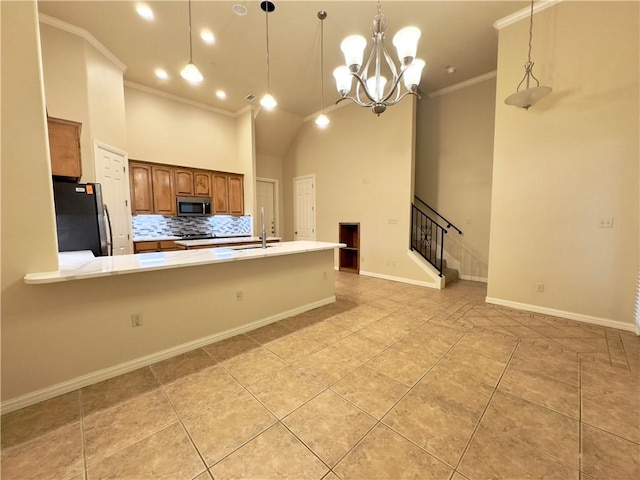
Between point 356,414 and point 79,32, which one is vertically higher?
point 79,32

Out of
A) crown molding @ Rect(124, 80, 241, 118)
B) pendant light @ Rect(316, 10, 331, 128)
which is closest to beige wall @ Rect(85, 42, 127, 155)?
crown molding @ Rect(124, 80, 241, 118)

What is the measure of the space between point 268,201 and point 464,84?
5357 millimetres

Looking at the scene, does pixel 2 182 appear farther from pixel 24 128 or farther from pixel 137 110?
pixel 137 110

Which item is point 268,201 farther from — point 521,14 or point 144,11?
point 521,14

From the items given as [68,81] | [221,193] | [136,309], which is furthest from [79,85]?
[136,309]

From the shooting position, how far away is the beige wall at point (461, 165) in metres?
4.75

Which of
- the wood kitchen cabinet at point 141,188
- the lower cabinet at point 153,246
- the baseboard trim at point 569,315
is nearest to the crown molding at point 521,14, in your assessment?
the baseboard trim at point 569,315

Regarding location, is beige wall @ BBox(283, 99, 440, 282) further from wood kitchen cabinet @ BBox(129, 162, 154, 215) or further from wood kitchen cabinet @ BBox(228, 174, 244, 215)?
wood kitchen cabinet @ BBox(129, 162, 154, 215)

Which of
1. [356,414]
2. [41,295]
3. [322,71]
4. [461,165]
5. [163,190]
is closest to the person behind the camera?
[356,414]

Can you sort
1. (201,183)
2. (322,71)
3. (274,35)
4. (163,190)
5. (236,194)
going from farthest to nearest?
(236,194)
(201,183)
(163,190)
(322,71)
(274,35)

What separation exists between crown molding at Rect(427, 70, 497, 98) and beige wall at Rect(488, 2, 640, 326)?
132 centimetres

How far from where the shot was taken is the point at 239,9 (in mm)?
3121

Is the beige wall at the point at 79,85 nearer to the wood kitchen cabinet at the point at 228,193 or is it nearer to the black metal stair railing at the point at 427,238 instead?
the wood kitchen cabinet at the point at 228,193

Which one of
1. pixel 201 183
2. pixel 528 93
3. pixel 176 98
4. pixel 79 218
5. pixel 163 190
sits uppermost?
pixel 176 98
